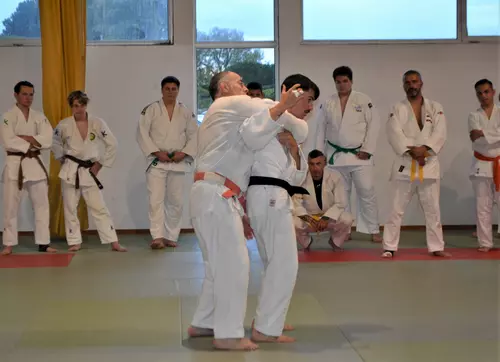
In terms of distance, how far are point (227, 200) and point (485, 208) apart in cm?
383

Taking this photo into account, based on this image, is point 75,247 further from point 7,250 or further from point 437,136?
point 437,136

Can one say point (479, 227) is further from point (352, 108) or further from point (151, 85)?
point (151, 85)

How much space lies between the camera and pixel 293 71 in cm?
805

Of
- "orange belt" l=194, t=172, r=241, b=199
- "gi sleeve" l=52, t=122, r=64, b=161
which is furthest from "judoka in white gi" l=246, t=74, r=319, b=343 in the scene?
"gi sleeve" l=52, t=122, r=64, b=161

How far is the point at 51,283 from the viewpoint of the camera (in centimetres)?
507

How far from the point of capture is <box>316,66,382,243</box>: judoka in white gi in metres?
6.91

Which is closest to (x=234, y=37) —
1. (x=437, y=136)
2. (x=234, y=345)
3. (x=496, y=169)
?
(x=437, y=136)

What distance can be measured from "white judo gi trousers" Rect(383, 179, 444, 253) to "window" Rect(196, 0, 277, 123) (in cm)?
269

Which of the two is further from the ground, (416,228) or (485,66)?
(485,66)

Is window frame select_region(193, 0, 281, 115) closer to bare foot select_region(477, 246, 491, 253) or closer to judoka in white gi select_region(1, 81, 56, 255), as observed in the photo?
judoka in white gi select_region(1, 81, 56, 255)

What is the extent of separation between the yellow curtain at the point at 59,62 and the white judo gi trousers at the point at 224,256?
14.0 ft

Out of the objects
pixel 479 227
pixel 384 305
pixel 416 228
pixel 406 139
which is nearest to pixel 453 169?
pixel 416 228

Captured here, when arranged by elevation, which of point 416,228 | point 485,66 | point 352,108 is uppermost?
point 485,66

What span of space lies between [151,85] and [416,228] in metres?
3.48
